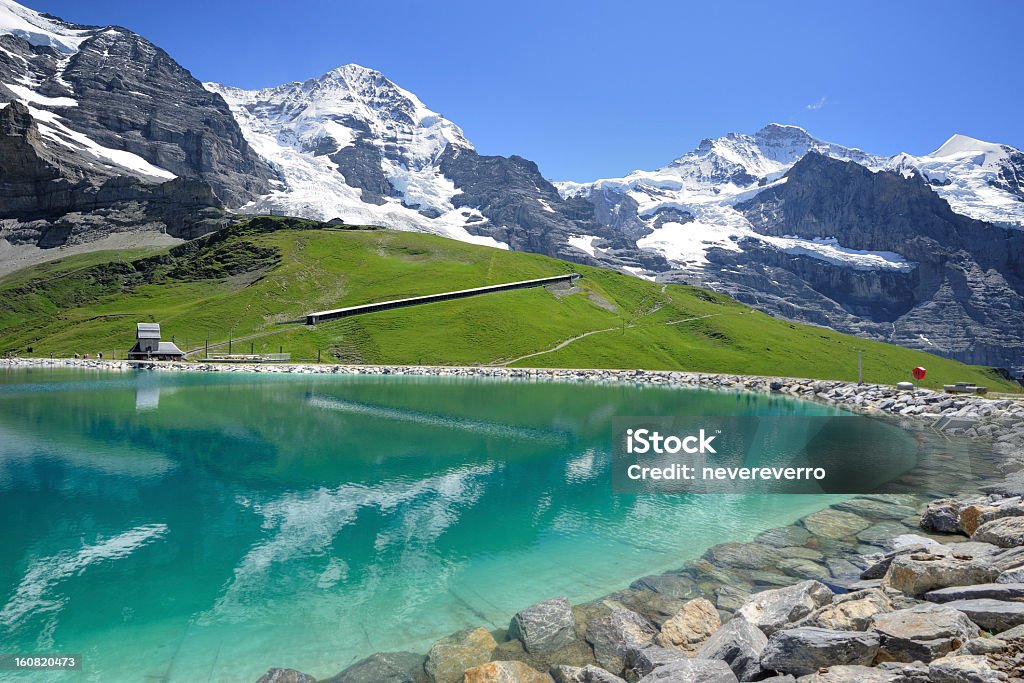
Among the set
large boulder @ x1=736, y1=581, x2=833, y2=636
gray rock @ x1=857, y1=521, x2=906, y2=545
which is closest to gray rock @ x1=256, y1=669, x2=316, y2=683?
large boulder @ x1=736, y1=581, x2=833, y2=636

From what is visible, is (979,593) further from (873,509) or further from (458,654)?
(873,509)

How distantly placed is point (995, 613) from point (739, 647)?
557 cm

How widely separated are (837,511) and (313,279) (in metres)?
170

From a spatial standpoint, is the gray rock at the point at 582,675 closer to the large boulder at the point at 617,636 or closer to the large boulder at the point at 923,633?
the large boulder at the point at 617,636

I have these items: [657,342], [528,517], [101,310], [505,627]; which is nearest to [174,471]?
[528,517]

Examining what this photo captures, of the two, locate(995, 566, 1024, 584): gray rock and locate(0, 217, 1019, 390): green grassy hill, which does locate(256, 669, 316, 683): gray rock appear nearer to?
locate(995, 566, 1024, 584): gray rock

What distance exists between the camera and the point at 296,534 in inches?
941

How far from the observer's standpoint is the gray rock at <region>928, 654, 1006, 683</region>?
29.2ft

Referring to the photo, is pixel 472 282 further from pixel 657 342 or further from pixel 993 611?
pixel 993 611

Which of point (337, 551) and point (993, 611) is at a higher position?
point (993, 611)

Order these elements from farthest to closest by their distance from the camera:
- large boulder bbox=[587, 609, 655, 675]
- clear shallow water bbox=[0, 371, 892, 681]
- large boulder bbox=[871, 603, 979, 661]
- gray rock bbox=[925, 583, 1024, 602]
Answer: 1. clear shallow water bbox=[0, 371, 892, 681]
2. large boulder bbox=[587, 609, 655, 675]
3. gray rock bbox=[925, 583, 1024, 602]
4. large boulder bbox=[871, 603, 979, 661]

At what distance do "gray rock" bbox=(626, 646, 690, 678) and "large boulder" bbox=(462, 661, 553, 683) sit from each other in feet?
7.32

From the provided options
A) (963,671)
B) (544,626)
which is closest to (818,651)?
(963,671)

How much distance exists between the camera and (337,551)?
22.3 m
